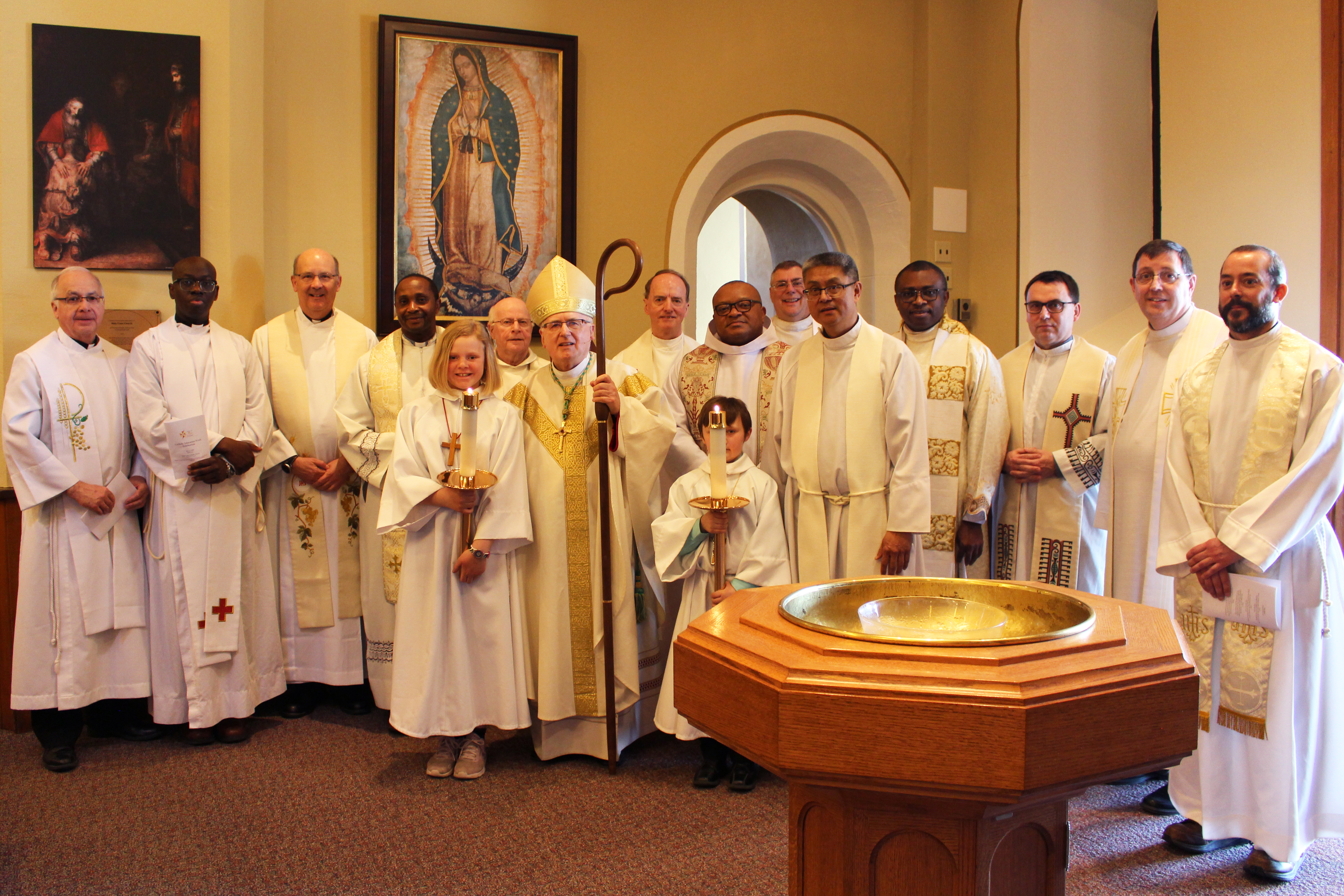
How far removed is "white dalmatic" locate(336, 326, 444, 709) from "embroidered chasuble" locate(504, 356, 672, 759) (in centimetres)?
82

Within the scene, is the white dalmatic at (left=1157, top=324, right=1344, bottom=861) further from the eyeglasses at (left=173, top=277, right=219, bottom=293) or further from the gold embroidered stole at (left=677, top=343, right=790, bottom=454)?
the eyeglasses at (left=173, top=277, right=219, bottom=293)

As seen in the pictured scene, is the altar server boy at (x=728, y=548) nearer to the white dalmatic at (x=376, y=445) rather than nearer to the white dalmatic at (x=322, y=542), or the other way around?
the white dalmatic at (x=376, y=445)

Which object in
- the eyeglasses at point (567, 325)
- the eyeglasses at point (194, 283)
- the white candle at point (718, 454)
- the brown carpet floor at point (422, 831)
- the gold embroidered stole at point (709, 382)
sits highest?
the eyeglasses at point (194, 283)

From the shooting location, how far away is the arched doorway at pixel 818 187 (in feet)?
22.2

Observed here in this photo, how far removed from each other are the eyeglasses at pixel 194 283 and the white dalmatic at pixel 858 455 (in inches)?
114

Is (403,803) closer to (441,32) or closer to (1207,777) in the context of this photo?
(1207,777)

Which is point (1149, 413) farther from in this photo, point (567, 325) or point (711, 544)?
point (567, 325)

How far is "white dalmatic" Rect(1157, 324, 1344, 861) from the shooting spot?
3154mm

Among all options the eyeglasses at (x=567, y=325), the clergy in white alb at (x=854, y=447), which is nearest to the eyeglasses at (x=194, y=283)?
the eyeglasses at (x=567, y=325)

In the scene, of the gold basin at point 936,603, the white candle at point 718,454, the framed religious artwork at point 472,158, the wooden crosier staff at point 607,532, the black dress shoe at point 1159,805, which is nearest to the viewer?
the gold basin at point 936,603

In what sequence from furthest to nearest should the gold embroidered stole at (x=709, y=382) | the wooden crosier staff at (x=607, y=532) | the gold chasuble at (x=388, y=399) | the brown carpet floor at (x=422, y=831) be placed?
the gold chasuble at (x=388, y=399), the gold embroidered stole at (x=709, y=382), the wooden crosier staff at (x=607, y=532), the brown carpet floor at (x=422, y=831)

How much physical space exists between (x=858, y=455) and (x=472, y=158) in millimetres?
3518

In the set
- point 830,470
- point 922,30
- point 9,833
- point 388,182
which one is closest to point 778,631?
point 830,470

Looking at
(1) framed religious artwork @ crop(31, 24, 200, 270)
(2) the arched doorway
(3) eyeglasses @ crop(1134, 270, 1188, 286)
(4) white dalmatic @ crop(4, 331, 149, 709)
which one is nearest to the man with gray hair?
(4) white dalmatic @ crop(4, 331, 149, 709)
